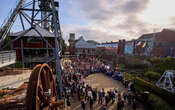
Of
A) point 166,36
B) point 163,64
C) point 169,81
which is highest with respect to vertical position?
point 166,36

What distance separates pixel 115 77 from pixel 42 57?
39.6ft

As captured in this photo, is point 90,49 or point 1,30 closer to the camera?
point 1,30

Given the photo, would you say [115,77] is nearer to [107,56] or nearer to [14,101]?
[14,101]

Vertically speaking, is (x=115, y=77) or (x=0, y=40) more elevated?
(x=0, y=40)

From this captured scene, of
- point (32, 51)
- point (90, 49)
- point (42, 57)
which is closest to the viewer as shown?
point (42, 57)

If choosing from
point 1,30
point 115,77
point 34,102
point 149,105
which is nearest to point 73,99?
point 149,105

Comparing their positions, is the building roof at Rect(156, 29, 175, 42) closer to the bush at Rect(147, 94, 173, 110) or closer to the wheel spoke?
the bush at Rect(147, 94, 173, 110)

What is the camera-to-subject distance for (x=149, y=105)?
8.44m

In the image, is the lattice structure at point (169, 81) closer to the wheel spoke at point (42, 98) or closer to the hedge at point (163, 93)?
the hedge at point (163, 93)

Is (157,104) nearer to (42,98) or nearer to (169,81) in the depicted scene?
(169,81)

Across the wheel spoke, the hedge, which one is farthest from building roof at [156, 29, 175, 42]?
the wheel spoke

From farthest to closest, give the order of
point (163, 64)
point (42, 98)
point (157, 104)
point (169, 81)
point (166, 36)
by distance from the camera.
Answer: point (166, 36) < point (163, 64) < point (169, 81) < point (157, 104) < point (42, 98)

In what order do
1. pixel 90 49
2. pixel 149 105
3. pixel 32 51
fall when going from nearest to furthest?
pixel 149 105, pixel 32 51, pixel 90 49

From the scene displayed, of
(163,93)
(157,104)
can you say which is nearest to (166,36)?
(163,93)
